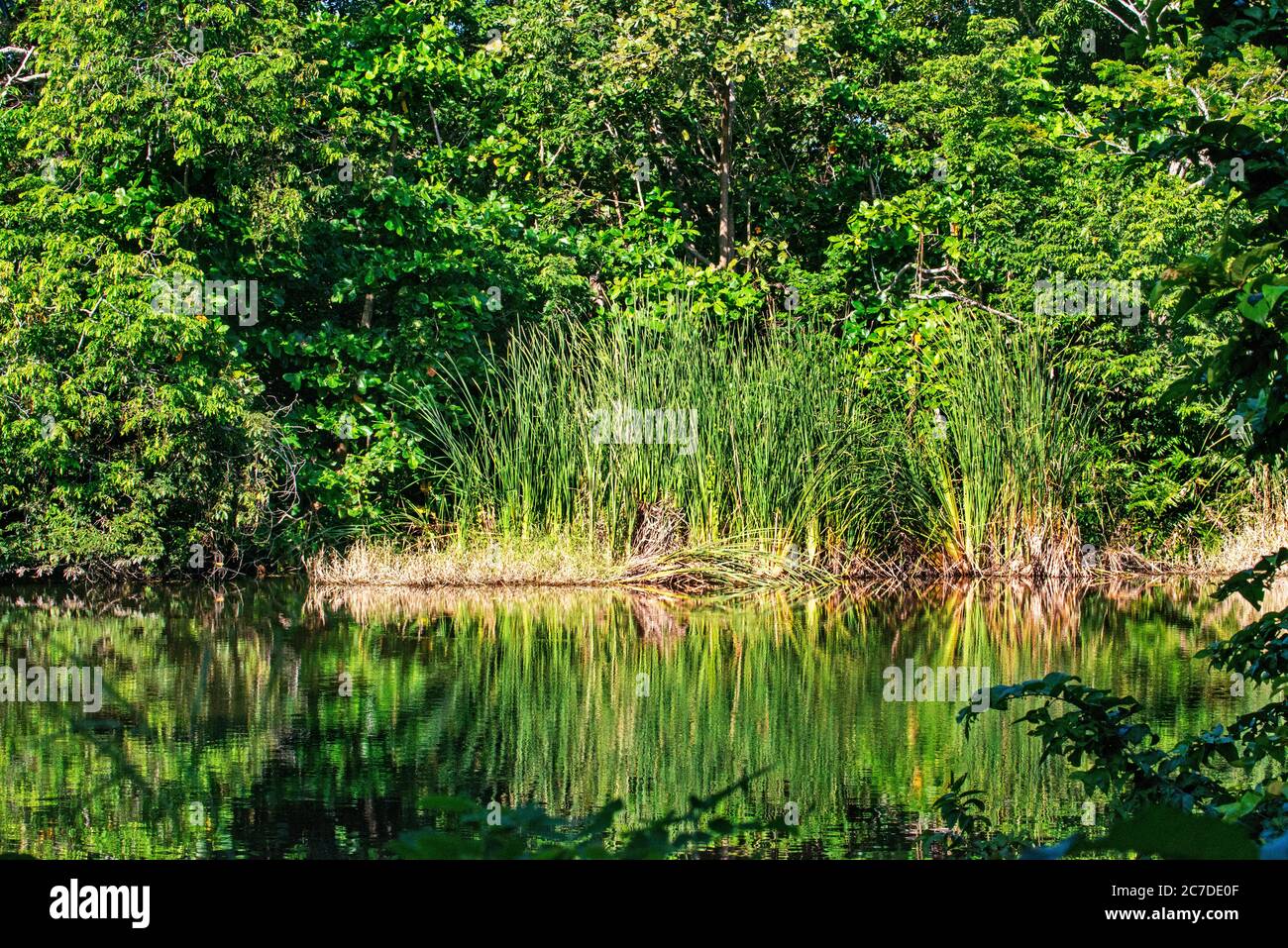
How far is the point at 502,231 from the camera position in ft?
45.5

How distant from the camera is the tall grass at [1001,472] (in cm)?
1145

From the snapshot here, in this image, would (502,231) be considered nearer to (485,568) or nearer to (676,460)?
(676,460)

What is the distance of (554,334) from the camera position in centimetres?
1345

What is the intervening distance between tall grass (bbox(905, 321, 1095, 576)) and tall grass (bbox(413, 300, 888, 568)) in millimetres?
567

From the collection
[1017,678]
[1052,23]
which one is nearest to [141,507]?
[1017,678]

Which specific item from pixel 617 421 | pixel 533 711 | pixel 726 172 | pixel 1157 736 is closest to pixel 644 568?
pixel 617 421

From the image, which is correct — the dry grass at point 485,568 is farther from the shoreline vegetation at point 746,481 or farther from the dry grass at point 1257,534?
the dry grass at point 1257,534

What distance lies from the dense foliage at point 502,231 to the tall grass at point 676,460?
0.35 metres

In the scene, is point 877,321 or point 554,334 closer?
point 554,334

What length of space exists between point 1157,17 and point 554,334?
10.7 meters

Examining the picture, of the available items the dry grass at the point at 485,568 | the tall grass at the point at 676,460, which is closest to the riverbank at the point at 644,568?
the dry grass at the point at 485,568

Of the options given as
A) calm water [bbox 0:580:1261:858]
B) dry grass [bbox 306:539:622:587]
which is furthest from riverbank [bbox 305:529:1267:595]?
calm water [bbox 0:580:1261:858]
